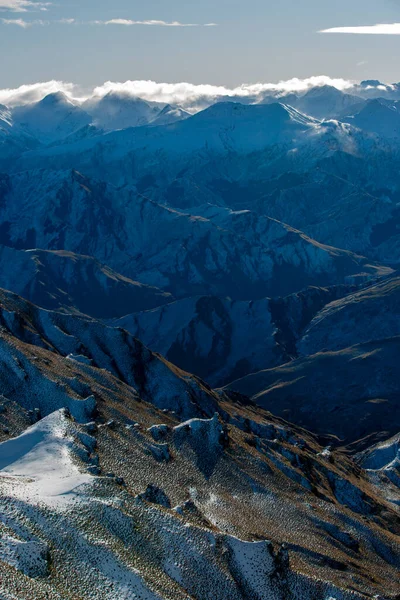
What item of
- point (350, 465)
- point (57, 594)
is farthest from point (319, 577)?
point (350, 465)

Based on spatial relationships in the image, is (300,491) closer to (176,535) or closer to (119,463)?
(119,463)

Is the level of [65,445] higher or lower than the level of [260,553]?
higher

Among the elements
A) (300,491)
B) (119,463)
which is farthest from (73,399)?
(300,491)

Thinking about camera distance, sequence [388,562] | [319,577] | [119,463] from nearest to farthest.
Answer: [319,577] < [119,463] < [388,562]

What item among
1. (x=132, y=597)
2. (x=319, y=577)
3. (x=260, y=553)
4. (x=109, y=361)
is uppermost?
(x=132, y=597)

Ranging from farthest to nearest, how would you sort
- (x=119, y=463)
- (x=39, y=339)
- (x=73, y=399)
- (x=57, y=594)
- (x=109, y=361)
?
1. (x=109, y=361)
2. (x=39, y=339)
3. (x=73, y=399)
4. (x=119, y=463)
5. (x=57, y=594)

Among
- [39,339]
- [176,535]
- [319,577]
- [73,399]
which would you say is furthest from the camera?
[39,339]

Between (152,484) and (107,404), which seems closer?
(152,484)

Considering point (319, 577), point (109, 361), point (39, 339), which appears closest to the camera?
point (319, 577)

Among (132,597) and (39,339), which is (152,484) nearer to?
(132,597)
